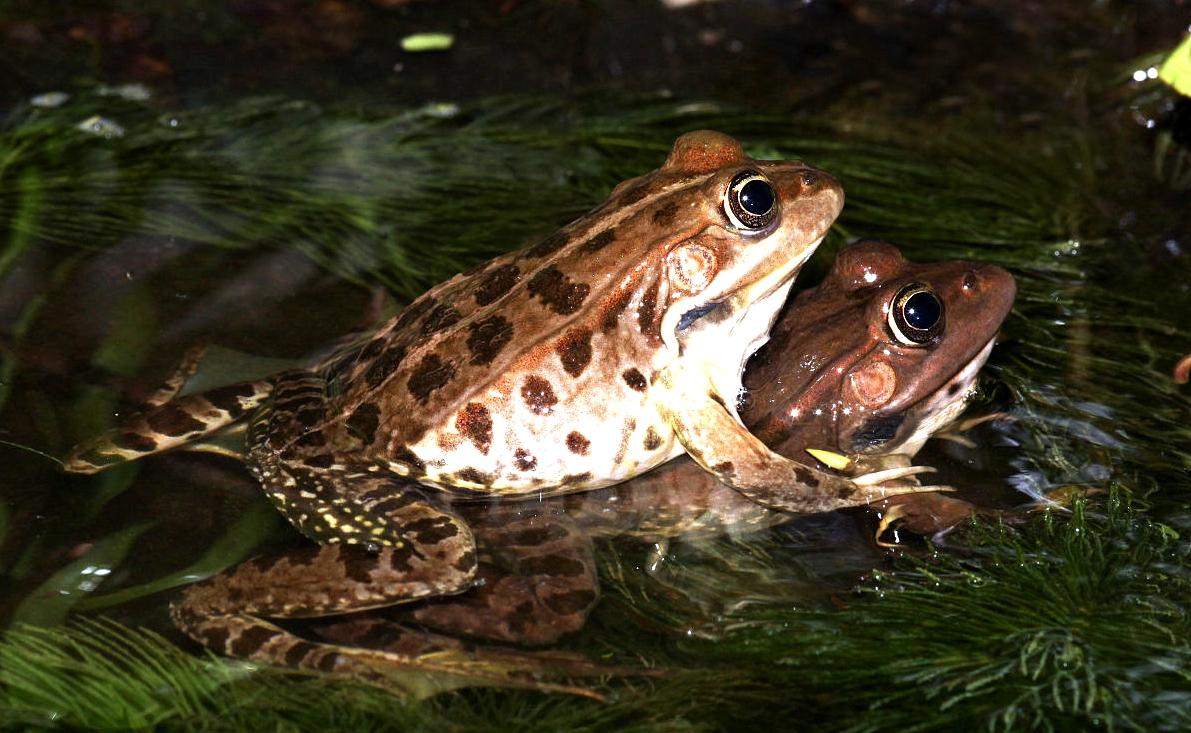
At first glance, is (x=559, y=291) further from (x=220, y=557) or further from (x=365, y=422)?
(x=220, y=557)

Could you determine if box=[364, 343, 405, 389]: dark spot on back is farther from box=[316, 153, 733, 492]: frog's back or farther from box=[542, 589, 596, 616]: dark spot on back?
box=[542, 589, 596, 616]: dark spot on back

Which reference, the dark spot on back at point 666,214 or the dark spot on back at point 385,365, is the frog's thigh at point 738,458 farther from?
the dark spot on back at point 385,365

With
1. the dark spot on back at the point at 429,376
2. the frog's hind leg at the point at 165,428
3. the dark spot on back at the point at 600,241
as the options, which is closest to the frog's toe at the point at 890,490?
the dark spot on back at the point at 600,241

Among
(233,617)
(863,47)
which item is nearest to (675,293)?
(233,617)

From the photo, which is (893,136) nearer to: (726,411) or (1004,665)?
(726,411)

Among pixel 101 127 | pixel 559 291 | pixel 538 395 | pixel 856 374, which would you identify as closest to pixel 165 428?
pixel 538 395

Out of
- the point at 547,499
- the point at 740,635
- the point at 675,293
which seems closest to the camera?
the point at 740,635
